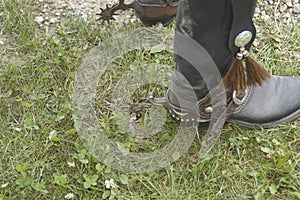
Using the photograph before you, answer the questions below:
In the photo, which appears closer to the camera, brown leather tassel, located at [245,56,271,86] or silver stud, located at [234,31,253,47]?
silver stud, located at [234,31,253,47]

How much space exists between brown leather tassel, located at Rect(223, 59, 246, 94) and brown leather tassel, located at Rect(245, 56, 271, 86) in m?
0.02

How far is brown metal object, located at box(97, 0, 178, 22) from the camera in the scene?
1715 millimetres

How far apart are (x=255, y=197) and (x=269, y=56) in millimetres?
580

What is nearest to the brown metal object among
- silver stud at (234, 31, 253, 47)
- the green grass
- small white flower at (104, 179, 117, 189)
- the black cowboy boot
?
the green grass

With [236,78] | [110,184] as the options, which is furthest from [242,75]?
[110,184]

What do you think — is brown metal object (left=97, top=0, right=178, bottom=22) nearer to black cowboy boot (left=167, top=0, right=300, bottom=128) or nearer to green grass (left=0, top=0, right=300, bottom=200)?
green grass (left=0, top=0, right=300, bottom=200)

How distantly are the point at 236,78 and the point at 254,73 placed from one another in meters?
0.08

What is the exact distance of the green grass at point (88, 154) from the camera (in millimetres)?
1365

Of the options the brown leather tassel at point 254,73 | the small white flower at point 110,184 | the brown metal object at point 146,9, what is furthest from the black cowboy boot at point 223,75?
the brown metal object at point 146,9

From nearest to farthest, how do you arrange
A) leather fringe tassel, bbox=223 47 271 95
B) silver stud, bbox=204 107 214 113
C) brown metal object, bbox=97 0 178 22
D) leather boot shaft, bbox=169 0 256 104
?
leather boot shaft, bbox=169 0 256 104 < leather fringe tassel, bbox=223 47 271 95 < silver stud, bbox=204 107 214 113 < brown metal object, bbox=97 0 178 22

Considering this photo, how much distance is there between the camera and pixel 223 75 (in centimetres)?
132

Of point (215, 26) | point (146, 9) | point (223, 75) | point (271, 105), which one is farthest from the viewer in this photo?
point (146, 9)

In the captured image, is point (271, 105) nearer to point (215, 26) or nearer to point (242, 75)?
point (242, 75)

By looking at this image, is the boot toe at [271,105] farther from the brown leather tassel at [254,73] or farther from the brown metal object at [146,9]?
the brown metal object at [146,9]
